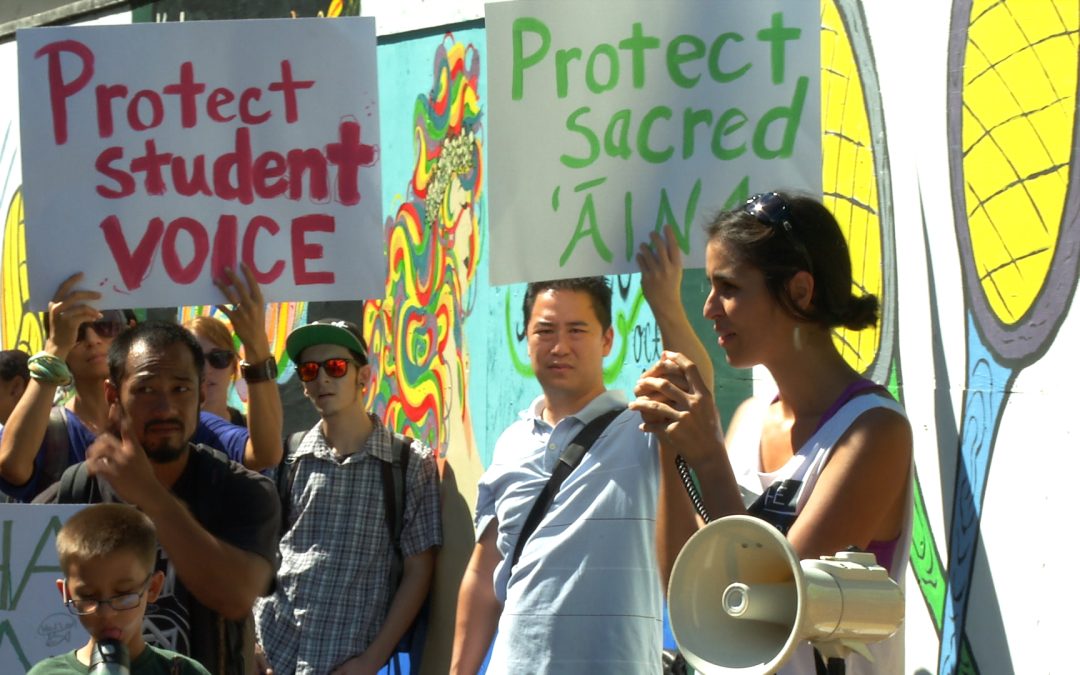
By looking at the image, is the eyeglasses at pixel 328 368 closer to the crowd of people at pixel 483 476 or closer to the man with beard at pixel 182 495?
the crowd of people at pixel 483 476

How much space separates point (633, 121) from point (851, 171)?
0.96 metres

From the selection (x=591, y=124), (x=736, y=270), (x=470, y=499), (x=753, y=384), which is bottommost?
(x=470, y=499)

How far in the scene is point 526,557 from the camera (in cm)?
443

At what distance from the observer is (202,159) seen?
4.63 m

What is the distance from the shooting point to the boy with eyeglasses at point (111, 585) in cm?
339

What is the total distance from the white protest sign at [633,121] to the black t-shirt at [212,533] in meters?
0.83

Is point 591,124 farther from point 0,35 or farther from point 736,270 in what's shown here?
point 0,35

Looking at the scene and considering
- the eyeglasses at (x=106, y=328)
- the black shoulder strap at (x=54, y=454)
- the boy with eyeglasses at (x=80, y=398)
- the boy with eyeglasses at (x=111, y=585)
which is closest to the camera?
the boy with eyeglasses at (x=111, y=585)

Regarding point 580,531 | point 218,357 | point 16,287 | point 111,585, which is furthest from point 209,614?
point 16,287

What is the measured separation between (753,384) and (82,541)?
2551 millimetres

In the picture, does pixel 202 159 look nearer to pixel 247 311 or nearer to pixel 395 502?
pixel 247 311

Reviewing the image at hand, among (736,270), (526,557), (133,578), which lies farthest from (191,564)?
(736,270)

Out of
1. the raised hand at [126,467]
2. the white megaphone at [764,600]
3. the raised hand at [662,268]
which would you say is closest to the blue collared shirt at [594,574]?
the raised hand at [662,268]

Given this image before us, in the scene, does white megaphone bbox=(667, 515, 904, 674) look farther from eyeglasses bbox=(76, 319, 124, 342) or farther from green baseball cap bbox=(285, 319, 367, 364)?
green baseball cap bbox=(285, 319, 367, 364)
